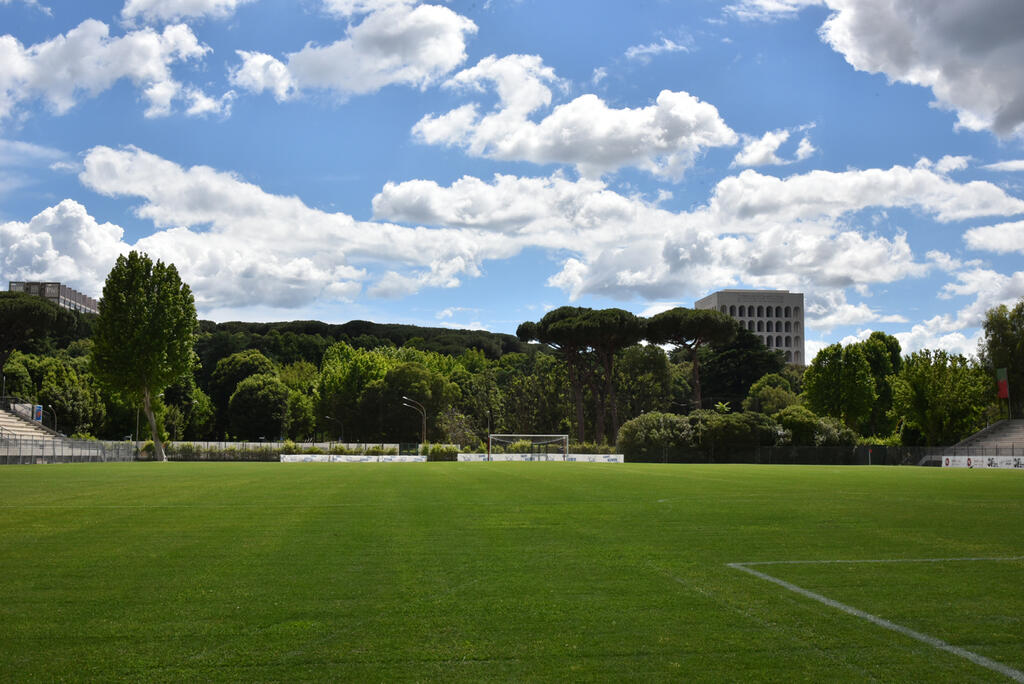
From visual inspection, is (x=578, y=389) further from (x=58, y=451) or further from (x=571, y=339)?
(x=58, y=451)

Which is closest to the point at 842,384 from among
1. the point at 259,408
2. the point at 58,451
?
the point at 259,408

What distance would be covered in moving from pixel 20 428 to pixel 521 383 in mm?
51212

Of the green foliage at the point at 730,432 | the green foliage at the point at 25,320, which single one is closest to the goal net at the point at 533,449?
the green foliage at the point at 730,432

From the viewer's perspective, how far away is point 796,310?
174 m

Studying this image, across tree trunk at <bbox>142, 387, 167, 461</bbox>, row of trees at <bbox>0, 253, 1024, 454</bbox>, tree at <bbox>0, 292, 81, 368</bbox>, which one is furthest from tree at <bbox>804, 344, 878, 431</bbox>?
tree at <bbox>0, 292, 81, 368</bbox>

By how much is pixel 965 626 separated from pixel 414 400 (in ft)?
240

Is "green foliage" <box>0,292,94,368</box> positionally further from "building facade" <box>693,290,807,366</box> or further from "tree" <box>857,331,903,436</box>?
"building facade" <box>693,290,807,366</box>

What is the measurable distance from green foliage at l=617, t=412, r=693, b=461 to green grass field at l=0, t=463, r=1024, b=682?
5001 centimetres

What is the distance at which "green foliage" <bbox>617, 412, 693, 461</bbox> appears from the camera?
209 ft

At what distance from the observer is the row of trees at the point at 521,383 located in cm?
5638

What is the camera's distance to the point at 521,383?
93438 mm

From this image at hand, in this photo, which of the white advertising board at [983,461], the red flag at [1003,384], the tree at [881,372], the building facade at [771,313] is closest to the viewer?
the white advertising board at [983,461]

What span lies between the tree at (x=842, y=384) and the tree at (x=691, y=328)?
364 inches

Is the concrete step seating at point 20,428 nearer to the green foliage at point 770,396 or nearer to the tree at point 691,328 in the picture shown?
the tree at point 691,328
